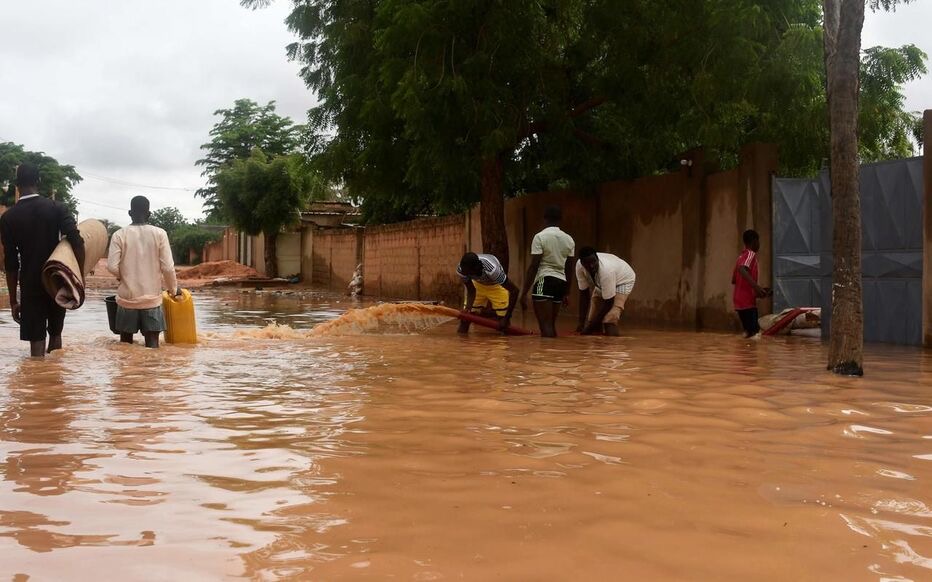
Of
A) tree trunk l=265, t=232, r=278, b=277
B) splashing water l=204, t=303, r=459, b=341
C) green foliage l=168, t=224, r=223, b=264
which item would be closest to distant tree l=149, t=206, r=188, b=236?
green foliage l=168, t=224, r=223, b=264

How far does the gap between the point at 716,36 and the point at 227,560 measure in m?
11.3

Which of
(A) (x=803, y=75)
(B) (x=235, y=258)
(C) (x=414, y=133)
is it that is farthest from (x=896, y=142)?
(B) (x=235, y=258)

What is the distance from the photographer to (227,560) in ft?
8.13

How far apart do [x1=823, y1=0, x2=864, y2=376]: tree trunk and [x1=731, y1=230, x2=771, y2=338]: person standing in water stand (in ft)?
11.6

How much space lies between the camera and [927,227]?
902cm

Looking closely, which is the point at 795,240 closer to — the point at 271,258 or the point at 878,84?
the point at 878,84

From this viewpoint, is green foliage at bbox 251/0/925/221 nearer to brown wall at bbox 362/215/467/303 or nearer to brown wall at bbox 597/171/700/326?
brown wall at bbox 597/171/700/326

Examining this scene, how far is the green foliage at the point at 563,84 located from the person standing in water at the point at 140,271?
418cm

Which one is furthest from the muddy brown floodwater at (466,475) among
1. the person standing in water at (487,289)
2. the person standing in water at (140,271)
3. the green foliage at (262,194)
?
the green foliage at (262,194)

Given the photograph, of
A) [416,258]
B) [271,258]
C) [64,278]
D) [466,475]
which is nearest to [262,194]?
[271,258]

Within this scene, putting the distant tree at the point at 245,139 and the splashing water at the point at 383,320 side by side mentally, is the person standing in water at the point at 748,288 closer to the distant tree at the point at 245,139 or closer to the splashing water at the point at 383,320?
the splashing water at the point at 383,320

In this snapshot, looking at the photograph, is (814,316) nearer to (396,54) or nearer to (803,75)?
(803,75)

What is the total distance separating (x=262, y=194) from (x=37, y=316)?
3082 centimetres

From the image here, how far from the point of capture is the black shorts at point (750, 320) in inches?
401
